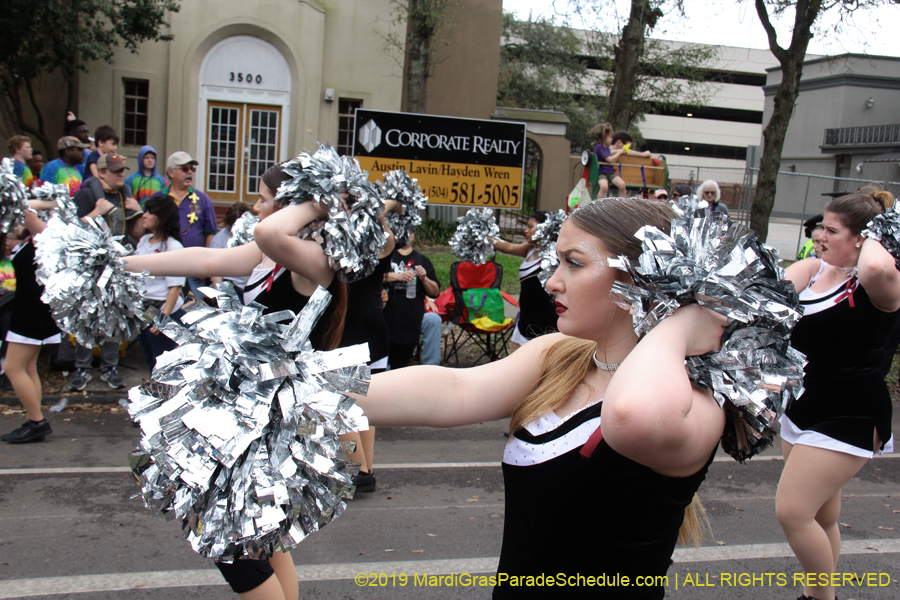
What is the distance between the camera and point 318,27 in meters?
15.8

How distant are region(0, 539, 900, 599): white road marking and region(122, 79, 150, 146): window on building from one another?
46.7 ft

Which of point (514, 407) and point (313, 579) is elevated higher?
point (514, 407)

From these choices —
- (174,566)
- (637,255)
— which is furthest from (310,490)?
(174,566)

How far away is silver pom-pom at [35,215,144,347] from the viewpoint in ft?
10.0

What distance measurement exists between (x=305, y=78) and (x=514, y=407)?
15.3m

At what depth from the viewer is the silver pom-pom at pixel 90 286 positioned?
10.0 ft

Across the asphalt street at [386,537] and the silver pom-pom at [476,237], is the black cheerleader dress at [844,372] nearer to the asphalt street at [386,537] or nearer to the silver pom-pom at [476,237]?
the asphalt street at [386,537]

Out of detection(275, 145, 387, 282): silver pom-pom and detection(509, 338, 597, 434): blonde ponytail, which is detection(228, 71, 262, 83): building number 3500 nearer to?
detection(275, 145, 387, 282): silver pom-pom

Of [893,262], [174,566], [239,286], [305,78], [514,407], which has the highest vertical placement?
[305,78]

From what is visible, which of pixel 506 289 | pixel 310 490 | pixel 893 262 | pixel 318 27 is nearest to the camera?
pixel 310 490

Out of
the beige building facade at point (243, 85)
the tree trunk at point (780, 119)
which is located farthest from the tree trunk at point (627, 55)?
the beige building facade at point (243, 85)

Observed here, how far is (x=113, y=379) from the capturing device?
6758mm

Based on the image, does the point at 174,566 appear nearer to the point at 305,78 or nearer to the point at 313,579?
the point at 313,579

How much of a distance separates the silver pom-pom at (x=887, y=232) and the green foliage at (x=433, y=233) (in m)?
12.5
